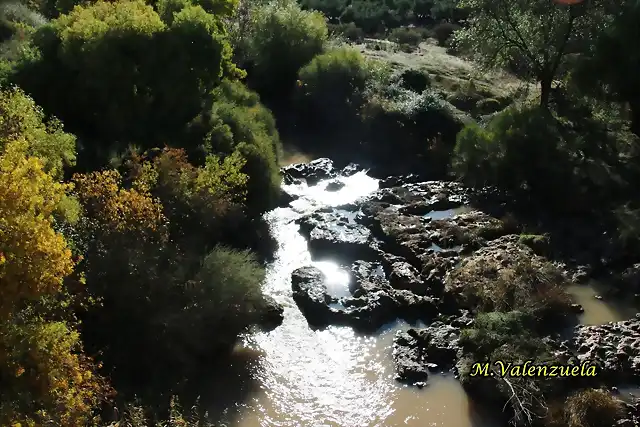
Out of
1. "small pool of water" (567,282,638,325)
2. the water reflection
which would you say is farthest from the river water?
"small pool of water" (567,282,638,325)

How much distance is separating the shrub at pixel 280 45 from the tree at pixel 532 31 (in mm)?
9611

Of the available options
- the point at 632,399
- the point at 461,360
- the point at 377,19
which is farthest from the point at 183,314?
the point at 377,19

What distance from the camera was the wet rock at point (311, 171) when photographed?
27.7 m

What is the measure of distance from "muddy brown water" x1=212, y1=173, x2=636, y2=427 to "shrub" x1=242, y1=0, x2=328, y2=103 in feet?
57.0

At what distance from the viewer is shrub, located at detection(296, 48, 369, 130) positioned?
3134 centimetres

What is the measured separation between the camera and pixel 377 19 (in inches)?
1815

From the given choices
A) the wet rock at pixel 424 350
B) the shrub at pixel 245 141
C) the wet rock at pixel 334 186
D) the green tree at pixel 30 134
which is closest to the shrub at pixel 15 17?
the shrub at pixel 245 141

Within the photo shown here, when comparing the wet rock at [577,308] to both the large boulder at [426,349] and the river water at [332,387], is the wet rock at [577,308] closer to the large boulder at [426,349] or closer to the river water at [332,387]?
the large boulder at [426,349]

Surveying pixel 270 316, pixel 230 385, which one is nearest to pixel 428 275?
pixel 270 316

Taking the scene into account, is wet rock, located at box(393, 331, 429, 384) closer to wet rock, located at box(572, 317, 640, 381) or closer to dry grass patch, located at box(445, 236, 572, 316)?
dry grass patch, located at box(445, 236, 572, 316)

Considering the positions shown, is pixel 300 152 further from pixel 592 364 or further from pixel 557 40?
pixel 592 364

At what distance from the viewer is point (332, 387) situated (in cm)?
1656

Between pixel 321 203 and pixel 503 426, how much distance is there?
1339cm

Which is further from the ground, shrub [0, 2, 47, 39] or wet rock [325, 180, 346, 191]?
shrub [0, 2, 47, 39]
